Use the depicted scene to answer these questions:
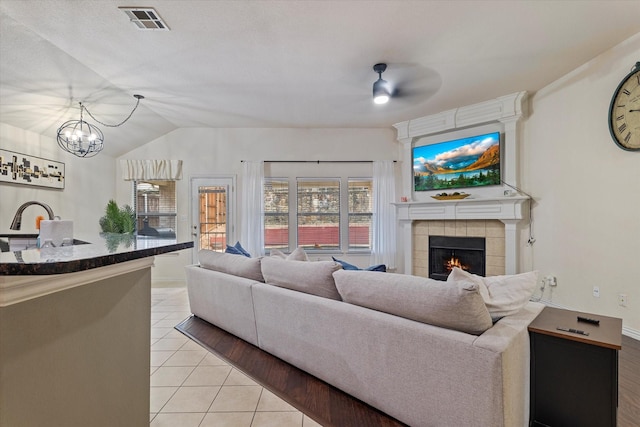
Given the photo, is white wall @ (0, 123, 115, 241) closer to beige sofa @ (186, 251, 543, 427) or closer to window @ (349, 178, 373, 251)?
beige sofa @ (186, 251, 543, 427)

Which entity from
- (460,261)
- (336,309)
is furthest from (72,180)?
(460,261)

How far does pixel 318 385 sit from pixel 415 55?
298cm

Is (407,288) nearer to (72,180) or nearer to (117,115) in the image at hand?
(117,115)

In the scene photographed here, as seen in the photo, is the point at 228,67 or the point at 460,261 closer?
the point at 228,67

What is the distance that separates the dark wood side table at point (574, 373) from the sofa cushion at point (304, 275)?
3.61ft

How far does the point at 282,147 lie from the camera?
206 inches

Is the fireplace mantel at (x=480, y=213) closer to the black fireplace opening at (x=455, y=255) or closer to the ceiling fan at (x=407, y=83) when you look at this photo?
the black fireplace opening at (x=455, y=255)

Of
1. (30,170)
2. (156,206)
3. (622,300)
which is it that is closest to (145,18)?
(30,170)

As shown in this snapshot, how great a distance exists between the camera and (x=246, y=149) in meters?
5.23

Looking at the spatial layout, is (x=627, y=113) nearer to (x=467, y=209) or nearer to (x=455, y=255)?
(x=467, y=209)

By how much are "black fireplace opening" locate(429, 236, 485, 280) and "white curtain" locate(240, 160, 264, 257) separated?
9.29 ft

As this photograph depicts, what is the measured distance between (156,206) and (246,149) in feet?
6.11

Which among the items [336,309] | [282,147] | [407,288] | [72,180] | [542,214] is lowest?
[336,309]

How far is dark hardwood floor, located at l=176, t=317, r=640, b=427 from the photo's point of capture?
64.9 inches
